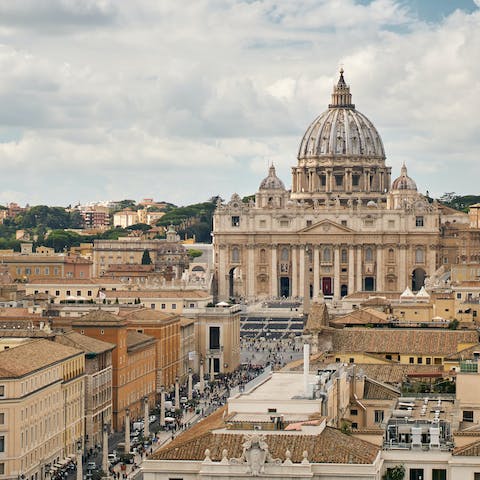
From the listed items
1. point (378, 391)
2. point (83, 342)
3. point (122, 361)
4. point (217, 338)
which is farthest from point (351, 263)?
point (378, 391)

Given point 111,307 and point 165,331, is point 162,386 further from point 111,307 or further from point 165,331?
point 111,307

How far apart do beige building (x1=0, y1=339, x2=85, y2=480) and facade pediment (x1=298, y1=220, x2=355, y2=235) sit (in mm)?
120063

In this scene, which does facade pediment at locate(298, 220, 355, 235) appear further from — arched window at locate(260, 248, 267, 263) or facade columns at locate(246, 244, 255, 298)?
facade columns at locate(246, 244, 255, 298)

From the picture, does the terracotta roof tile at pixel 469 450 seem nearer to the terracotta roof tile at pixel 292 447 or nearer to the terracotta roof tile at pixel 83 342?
the terracotta roof tile at pixel 292 447

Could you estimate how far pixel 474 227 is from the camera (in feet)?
606

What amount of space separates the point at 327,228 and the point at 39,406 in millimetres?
129682

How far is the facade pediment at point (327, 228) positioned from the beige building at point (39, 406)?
4727 inches

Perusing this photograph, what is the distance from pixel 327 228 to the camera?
190250mm

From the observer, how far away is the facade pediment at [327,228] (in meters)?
189

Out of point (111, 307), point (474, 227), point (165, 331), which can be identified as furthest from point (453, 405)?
point (474, 227)

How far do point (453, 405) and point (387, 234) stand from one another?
14549 cm

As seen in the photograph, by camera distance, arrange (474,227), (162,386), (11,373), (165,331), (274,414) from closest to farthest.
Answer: (274,414)
(11,373)
(162,386)
(165,331)
(474,227)

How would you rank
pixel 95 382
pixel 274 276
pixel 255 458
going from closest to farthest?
pixel 255 458
pixel 95 382
pixel 274 276

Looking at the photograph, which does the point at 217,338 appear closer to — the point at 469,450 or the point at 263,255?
the point at 469,450
